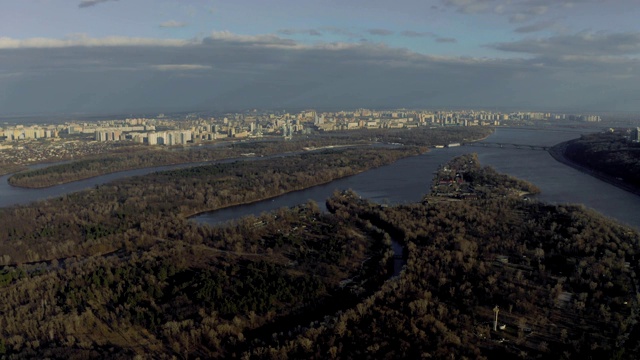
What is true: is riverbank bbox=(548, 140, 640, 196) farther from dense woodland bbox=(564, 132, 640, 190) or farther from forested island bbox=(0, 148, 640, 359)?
forested island bbox=(0, 148, 640, 359)

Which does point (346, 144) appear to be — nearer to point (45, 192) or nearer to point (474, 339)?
point (45, 192)

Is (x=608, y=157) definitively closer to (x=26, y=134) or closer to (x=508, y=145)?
(x=508, y=145)

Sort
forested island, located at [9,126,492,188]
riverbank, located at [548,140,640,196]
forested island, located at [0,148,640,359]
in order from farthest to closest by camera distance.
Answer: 1. forested island, located at [9,126,492,188]
2. riverbank, located at [548,140,640,196]
3. forested island, located at [0,148,640,359]

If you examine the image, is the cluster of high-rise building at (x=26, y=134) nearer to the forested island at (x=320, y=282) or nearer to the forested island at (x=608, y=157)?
the forested island at (x=320, y=282)

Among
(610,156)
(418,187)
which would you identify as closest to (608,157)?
(610,156)

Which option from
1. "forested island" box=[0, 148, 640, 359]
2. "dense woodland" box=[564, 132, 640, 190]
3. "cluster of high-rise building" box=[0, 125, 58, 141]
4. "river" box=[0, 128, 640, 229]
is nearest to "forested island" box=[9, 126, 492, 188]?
"river" box=[0, 128, 640, 229]

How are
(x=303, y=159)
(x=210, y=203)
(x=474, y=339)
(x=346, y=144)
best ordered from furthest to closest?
1. (x=346, y=144)
2. (x=303, y=159)
3. (x=210, y=203)
4. (x=474, y=339)

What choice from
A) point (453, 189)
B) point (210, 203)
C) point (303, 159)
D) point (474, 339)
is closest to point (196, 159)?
point (303, 159)
